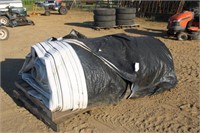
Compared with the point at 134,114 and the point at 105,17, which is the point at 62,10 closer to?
the point at 105,17

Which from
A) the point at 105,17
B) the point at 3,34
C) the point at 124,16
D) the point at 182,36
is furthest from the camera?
the point at 124,16

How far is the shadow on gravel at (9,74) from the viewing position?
232 inches

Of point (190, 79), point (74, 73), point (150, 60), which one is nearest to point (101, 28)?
point (190, 79)

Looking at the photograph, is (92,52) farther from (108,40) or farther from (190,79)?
(190,79)

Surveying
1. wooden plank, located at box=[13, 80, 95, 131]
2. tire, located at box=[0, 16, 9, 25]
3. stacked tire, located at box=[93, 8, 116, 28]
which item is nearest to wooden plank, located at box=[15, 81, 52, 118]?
wooden plank, located at box=[13, 80, 95, 131]

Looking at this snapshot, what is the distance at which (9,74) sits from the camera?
6691mm

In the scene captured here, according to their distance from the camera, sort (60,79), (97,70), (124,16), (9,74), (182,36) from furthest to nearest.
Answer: (124,16) < (182,36) < (9,74) < (97,70) < (60,79)

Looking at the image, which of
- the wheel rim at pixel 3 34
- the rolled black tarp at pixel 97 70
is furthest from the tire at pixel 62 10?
the rolled black tarp at pixel 97 70

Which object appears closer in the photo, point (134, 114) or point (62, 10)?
point (134, 114)

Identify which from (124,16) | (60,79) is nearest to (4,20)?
(124,16)

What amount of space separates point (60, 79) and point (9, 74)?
313cm

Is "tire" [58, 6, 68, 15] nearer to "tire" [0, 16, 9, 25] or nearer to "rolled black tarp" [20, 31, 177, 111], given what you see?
"tire" [0, 16, 9, 25]

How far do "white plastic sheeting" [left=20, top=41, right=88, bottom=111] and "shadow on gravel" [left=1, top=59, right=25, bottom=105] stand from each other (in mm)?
1224

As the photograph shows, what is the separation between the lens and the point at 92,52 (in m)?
4.59
